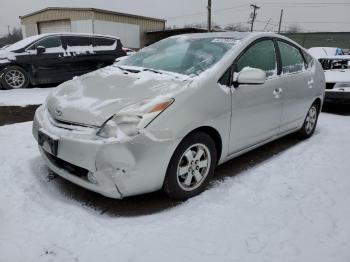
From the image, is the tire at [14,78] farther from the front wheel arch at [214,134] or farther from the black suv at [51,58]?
the front wheel arch at [214,134]

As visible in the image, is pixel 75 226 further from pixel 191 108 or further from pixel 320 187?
pixel 320 187

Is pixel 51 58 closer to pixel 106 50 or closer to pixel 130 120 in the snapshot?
pixel 106 50

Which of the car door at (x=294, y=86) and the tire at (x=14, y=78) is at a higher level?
the car door at (x=294, y=86)

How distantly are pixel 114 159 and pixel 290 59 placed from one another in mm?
2795

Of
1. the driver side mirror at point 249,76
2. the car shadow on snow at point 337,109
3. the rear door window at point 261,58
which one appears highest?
the rear door window at point 261,58

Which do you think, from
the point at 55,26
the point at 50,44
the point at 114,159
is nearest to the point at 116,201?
the point at 114,159

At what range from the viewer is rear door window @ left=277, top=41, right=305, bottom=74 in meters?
3.84

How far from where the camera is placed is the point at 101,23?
2295 cm

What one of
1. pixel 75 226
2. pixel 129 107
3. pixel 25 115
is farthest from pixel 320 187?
pixel 25 115

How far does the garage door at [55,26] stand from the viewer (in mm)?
23827

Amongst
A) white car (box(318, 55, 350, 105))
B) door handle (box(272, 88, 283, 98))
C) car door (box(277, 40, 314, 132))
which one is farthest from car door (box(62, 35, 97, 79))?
door handle (box(272, 88, 283, 98))

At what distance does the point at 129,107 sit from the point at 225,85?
3.23 feet

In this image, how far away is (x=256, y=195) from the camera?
2945 millimetres

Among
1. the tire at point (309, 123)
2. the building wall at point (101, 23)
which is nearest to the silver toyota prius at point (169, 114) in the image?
the tire at point (309, 123)
